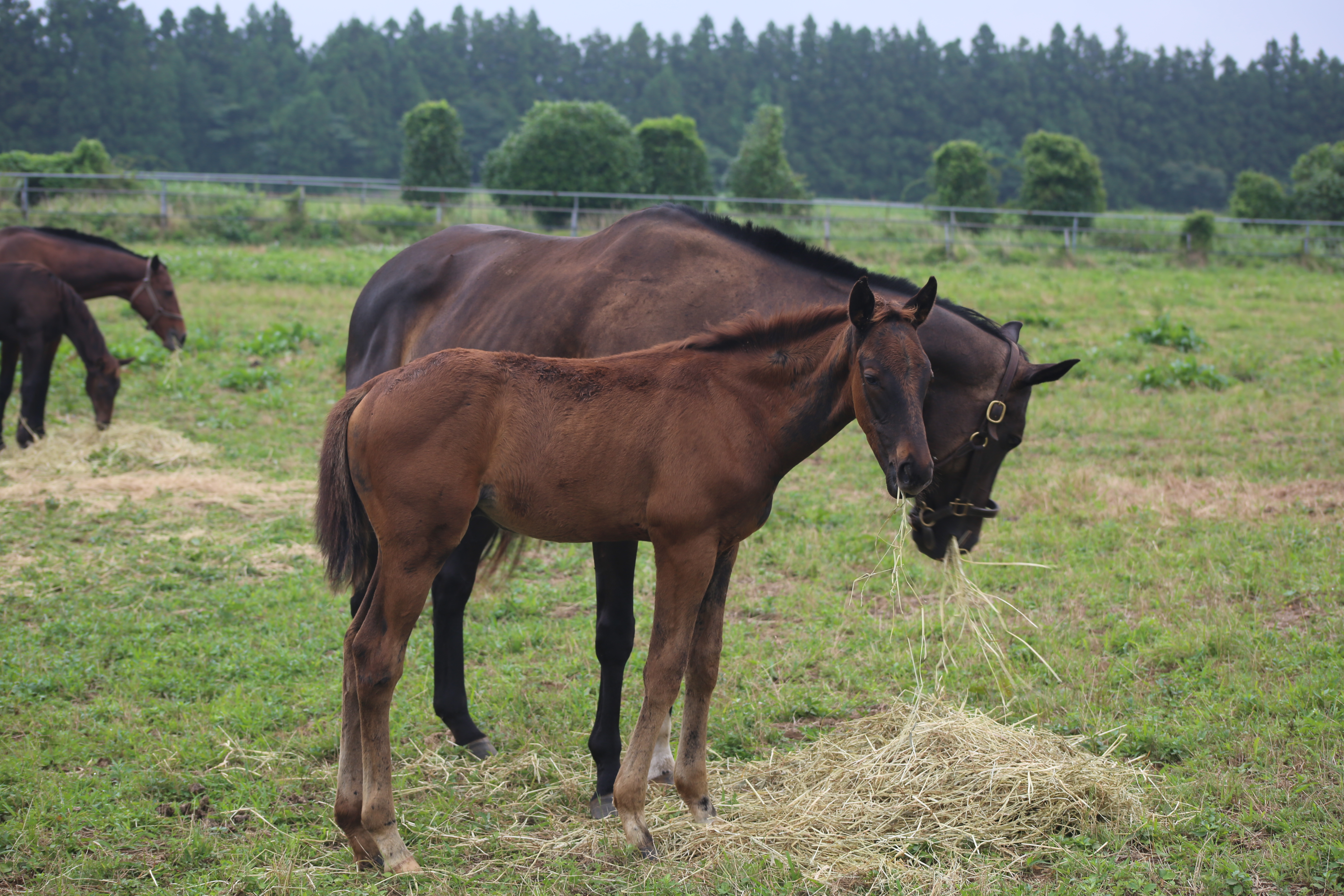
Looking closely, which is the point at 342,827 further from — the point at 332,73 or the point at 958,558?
the point at 332,73

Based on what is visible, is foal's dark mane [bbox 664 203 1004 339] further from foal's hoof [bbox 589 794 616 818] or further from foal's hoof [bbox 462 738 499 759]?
foal's hoof [bbox 462 738 499 759]

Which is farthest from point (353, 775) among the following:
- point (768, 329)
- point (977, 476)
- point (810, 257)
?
point (977, 476)

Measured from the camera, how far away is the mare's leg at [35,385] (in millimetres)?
9852

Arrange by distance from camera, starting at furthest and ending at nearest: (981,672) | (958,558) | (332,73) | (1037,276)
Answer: (332,73)
(1037,276)
(981,672)
(958,558)

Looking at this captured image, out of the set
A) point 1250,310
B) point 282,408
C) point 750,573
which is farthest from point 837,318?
point 1250,310

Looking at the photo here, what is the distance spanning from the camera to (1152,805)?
359 centimetres

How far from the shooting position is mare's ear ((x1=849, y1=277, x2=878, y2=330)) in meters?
2.92

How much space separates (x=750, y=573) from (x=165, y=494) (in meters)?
5.24

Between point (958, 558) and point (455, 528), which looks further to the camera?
point (958, 558)

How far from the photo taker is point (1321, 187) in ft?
86.0

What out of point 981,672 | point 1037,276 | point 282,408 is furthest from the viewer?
point 1037,276

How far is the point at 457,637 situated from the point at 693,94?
6224 cm

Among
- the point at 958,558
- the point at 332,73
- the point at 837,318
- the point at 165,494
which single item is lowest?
the point at 165,494

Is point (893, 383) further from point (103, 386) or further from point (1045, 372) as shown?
point (103, 386)
